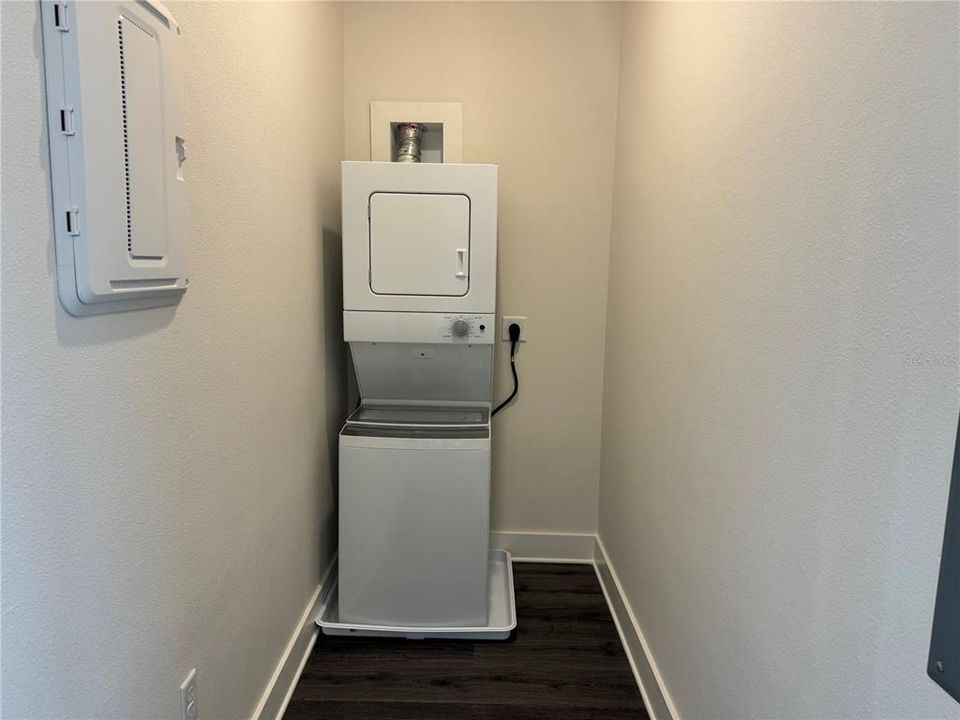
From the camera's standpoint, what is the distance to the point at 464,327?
2.07 metres

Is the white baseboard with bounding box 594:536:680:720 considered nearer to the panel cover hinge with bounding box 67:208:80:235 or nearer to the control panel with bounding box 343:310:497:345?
the control panel with bounding box 343:310:497:345

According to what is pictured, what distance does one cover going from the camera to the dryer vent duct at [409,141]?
237cm

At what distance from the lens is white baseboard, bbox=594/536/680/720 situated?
168 cm

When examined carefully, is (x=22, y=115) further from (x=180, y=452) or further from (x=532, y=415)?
(x=532, y=415)

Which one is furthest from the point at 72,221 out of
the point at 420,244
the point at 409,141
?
the point at 409,141

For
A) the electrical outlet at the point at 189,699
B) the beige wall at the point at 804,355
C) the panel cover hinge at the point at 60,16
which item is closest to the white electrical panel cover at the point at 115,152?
the panel cover hinge at the point at 60,16

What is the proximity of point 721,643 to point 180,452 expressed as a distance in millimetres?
1212

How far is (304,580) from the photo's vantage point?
2021 millimetres

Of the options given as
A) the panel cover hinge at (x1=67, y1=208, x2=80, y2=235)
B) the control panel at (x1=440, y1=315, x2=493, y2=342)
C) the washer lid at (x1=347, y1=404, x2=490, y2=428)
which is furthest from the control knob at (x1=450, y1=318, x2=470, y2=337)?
the panel cover hinge at (x1=67, y1=208, x2=80, y2=235)

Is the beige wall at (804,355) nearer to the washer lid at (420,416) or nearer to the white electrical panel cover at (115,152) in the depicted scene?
the washer lid at (420,416)

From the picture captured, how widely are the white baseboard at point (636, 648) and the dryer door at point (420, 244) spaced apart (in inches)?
50.4

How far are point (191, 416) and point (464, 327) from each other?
3.50 feet

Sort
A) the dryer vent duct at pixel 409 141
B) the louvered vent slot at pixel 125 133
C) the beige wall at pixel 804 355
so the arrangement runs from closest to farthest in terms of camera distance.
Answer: the beige wall at pixel 804 355, the louvered vent slot at pixel 125 133, the dryer vent duct at pixel 409 141

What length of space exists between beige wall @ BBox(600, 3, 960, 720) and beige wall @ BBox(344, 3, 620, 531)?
0.71m
